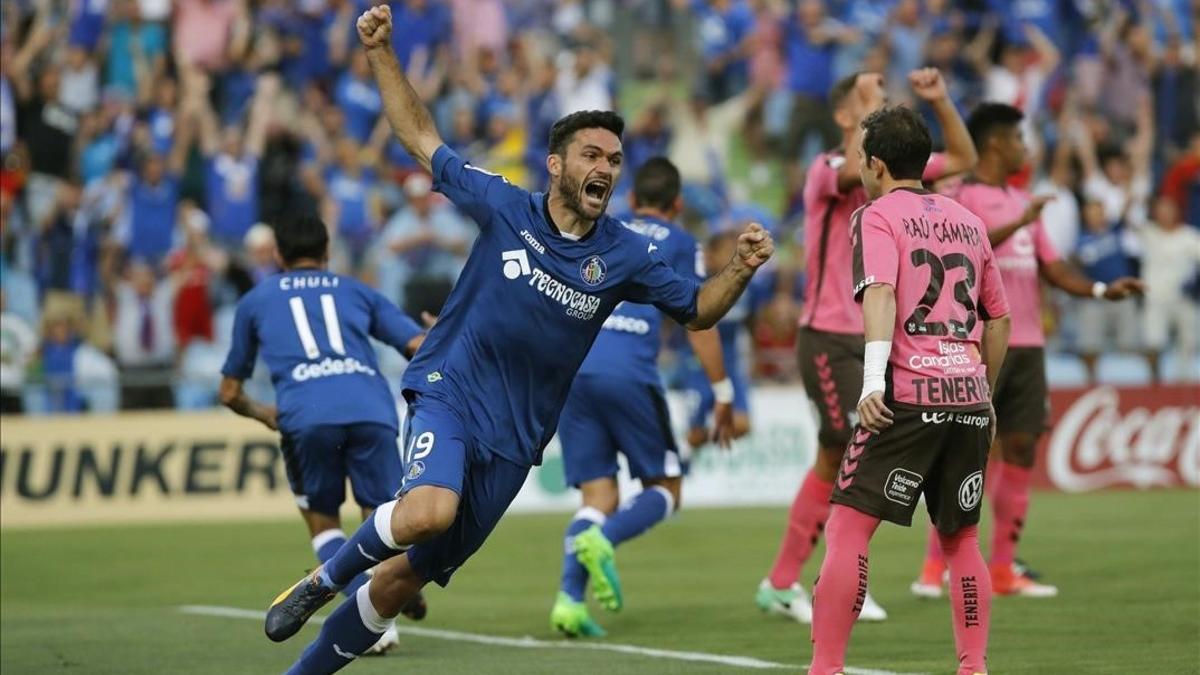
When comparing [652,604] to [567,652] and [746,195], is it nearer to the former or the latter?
[567,652]

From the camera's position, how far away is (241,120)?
23344 mm

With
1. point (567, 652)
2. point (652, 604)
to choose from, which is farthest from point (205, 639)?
point (652, 604)

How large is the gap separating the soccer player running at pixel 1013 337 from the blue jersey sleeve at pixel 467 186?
495cm

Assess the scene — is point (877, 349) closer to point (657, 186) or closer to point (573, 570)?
point (573, 570)

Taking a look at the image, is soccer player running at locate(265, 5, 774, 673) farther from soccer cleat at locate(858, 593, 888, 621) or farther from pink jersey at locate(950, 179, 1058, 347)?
pink jersey at locate(950, 179, 1058, 347)

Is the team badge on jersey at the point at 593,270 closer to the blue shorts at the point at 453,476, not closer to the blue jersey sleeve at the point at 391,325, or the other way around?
the blue shorts at the point at 453,476

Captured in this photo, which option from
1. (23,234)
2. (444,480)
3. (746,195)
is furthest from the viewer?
(746,195)

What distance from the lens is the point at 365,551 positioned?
7.76m

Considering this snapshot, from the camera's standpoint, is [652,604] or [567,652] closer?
[567,652]

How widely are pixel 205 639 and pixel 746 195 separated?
51.5ft

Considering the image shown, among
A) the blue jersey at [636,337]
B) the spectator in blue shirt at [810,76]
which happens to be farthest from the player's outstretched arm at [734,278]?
the spectator in blue shirt at [810,76]

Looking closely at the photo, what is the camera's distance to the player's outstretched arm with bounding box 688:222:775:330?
305 inches

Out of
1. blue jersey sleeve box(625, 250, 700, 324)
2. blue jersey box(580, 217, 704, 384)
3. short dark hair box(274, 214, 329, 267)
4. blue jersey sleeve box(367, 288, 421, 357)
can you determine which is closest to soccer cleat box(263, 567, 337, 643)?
blue jersey sleeve box(625, 250, 700, 324)

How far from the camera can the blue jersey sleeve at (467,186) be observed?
8.06m
